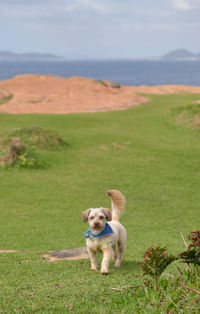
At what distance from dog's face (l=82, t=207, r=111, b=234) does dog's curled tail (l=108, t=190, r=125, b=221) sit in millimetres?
742

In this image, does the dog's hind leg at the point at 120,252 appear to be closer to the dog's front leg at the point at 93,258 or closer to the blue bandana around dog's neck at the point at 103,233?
the dog's front leg at the point at 93,258

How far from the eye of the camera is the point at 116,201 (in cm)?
841

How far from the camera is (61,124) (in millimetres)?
27328

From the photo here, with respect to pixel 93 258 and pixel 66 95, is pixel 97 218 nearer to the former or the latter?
pixel 93 258

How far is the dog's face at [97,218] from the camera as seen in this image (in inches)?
291

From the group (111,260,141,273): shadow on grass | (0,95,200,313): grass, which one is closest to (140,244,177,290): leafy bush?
(0,95,200,313): grass

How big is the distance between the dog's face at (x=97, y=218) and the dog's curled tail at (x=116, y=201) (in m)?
0.74

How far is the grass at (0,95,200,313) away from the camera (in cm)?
606

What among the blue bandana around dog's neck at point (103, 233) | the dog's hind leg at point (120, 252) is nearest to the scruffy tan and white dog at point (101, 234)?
the blue bandana around dog's neck at point (103, 233)

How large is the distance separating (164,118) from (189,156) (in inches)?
315

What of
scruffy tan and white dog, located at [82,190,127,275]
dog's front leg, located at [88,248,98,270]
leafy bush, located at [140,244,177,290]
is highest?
leafy bush, located at [140,244,177,290]

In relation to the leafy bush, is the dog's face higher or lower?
lower

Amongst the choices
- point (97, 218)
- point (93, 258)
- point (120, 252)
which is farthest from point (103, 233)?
point (120, 252)

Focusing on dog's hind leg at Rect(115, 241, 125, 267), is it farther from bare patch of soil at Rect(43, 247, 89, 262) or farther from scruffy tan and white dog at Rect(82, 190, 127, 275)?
bare patch of soil at Rect(43, 247, 89, 262)
